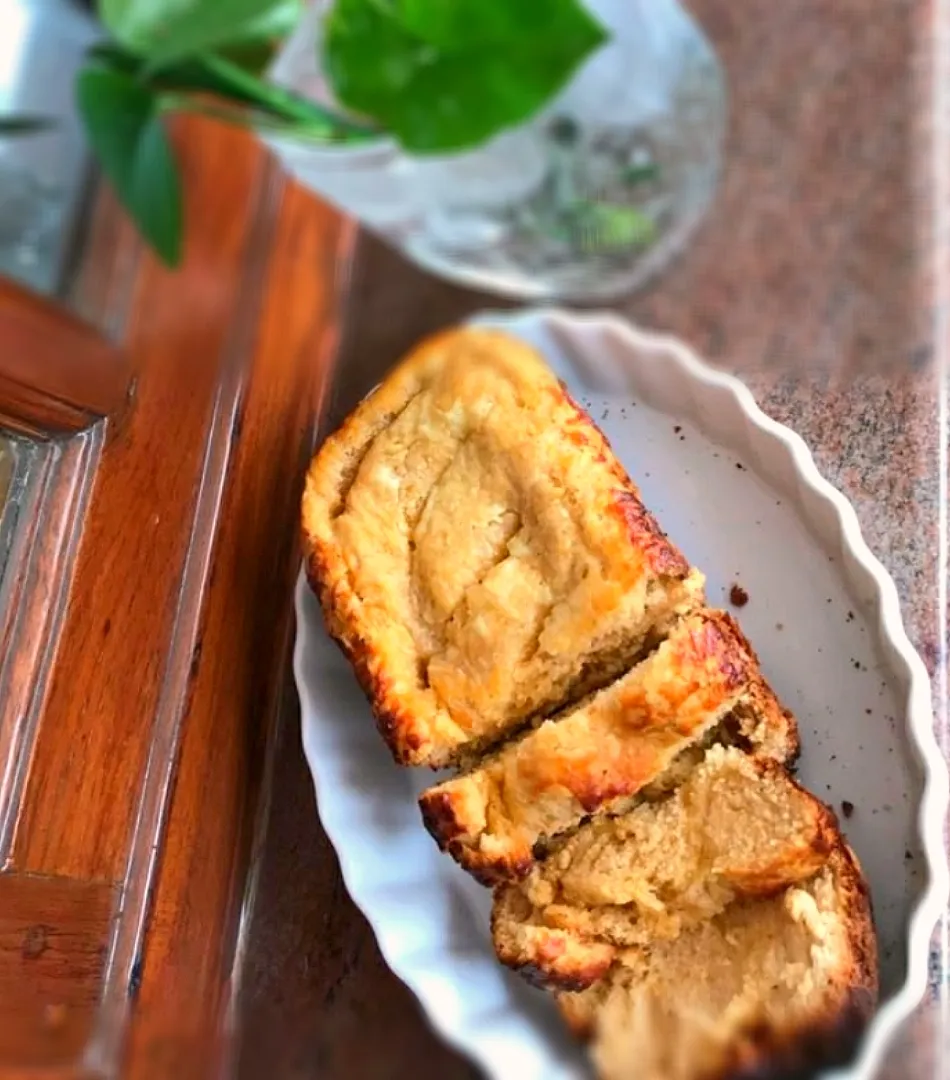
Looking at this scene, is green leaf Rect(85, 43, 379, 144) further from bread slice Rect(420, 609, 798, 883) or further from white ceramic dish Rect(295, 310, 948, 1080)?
bread slice Rect(420, 609, 798, 883)

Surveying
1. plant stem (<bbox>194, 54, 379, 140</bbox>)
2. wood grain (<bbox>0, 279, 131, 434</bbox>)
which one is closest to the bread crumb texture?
wood grain (<bbox>0, 279, 131, 434</bbox>)

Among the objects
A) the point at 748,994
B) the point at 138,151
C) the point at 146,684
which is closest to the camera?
the point at 748,994

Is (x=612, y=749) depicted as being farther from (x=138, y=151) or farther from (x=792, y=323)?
(x=138, y=151)

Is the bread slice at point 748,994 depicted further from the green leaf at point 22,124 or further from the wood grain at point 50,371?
the green leaf at point 22,124

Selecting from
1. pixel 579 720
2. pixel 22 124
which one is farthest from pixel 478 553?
pixel 22 124

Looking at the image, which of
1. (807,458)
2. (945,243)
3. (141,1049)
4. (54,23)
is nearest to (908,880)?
(807,458)
